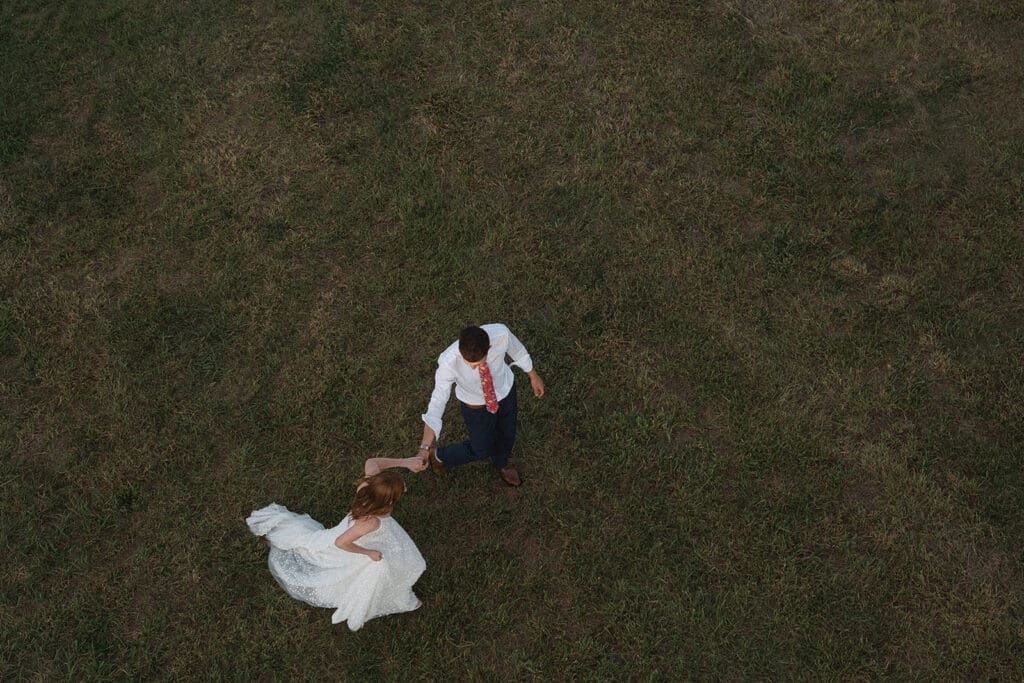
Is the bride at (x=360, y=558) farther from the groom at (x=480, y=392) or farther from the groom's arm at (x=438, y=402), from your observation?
the groom at (x=480, y=392)

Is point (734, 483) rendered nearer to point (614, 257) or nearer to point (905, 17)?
point (614, 257)

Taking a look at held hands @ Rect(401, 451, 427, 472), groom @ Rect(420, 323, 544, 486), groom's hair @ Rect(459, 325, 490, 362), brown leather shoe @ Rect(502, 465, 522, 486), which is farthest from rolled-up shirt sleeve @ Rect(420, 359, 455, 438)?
brown leather shoe @ Rect(502, 465, 522, 486)

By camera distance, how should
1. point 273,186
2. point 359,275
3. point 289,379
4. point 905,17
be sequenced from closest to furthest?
point 289,379 < point 359,275 < point 273,186 < point 905,17

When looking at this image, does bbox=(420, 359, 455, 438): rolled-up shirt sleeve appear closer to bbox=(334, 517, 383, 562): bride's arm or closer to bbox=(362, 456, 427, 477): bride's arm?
bbox=(362, 456, 427, 477): bride's arm

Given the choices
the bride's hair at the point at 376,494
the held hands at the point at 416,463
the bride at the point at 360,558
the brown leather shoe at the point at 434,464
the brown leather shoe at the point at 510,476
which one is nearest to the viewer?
the bride's hair at the point at 376,494

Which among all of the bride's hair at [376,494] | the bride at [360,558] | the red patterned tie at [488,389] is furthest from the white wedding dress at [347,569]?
the red patterned tie at [488,389]

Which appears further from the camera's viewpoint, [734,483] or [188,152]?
[188,152]

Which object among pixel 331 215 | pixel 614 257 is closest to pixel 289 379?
pixel 331 215
